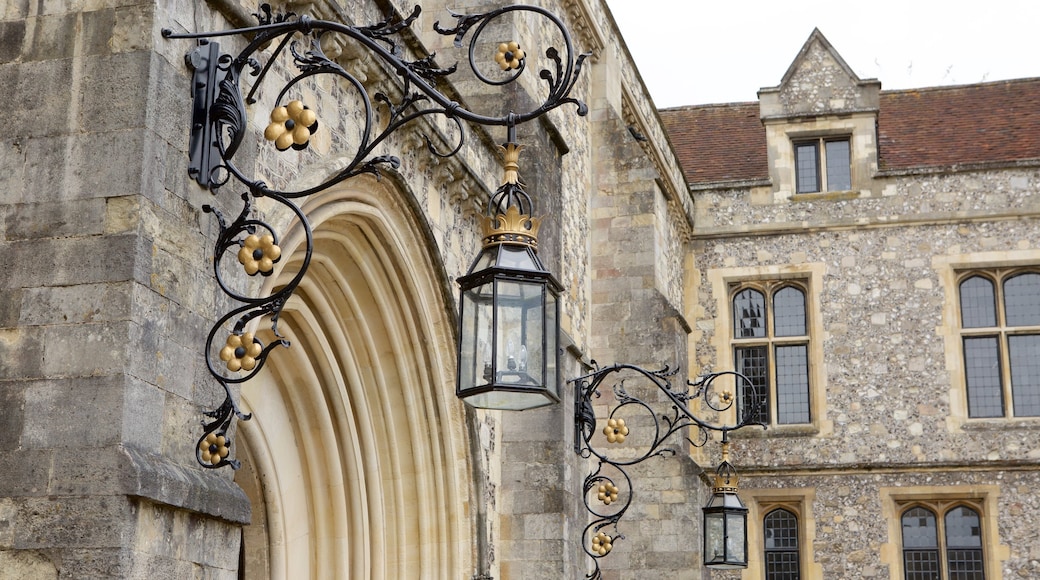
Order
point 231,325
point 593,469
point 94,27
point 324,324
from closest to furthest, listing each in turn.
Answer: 1. point 94,27
2. point 231,325
3. point 324,324
4. point 593,469

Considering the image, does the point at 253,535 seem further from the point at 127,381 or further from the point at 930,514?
the point at 930,514

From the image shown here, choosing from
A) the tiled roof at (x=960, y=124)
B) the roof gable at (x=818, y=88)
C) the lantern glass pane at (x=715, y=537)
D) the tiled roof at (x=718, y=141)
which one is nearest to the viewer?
the lantern glass pane at (x=715, y=537)

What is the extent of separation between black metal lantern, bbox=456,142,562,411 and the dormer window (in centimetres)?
1265

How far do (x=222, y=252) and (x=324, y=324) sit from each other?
263cm

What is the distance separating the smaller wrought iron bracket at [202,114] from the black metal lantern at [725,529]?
20.9ft

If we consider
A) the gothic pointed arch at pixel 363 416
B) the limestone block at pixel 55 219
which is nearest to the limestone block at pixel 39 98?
the limestone block at pixel 55 219

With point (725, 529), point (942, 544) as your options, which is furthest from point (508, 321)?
point (942, 544)

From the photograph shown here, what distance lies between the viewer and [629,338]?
43.6 ft

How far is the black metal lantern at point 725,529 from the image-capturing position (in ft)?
34.0

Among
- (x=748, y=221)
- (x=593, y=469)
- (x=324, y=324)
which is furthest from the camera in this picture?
(x=748, y=221)

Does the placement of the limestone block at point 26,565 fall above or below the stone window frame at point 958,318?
below

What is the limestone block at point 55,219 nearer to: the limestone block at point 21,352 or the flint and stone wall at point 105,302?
the flint and stone wall at point 105,302

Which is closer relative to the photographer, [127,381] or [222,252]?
[127,381]

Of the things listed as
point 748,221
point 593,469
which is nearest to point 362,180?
point 593,469
